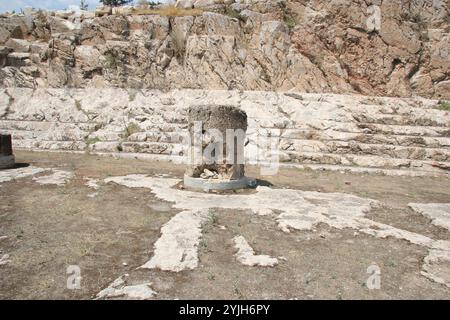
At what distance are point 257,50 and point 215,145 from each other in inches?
470

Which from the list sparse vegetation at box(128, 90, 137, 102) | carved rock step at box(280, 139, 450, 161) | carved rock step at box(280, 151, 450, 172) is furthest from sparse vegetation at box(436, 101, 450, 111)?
sparse vegetation at box(128, 90, 137, 102)

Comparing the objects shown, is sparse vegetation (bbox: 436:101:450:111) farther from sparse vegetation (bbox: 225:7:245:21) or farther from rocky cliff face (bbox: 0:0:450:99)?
sparse vegetation (bbox: 225:7:245:21)

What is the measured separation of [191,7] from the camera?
75.9ft

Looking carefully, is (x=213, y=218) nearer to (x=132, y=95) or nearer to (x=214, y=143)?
(x=214, y=143)

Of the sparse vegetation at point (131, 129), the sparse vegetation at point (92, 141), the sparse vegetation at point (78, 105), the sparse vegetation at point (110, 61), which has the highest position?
the sparse vegetation at point (110, 61)

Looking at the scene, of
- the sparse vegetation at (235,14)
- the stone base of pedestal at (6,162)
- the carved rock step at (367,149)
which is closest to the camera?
the stone base of pedestal at (6,162)

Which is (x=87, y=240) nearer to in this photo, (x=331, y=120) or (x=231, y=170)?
(x=231, y=170)

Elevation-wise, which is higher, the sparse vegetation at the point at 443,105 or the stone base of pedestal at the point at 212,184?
the sparse vegetation at the point at 443,105

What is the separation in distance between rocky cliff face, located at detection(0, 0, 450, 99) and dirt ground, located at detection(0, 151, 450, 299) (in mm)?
11943

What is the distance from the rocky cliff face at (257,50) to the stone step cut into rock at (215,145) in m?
10.4

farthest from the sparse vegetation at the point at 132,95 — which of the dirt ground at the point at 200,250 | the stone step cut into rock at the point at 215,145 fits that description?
the dirt ground at the point at 200,250

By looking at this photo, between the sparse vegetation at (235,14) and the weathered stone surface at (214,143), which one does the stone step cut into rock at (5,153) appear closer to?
the weathered stone surface at (214,143)

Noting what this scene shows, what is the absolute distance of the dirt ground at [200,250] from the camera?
440 cm

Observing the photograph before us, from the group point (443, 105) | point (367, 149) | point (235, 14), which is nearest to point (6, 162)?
point (367, 149)
